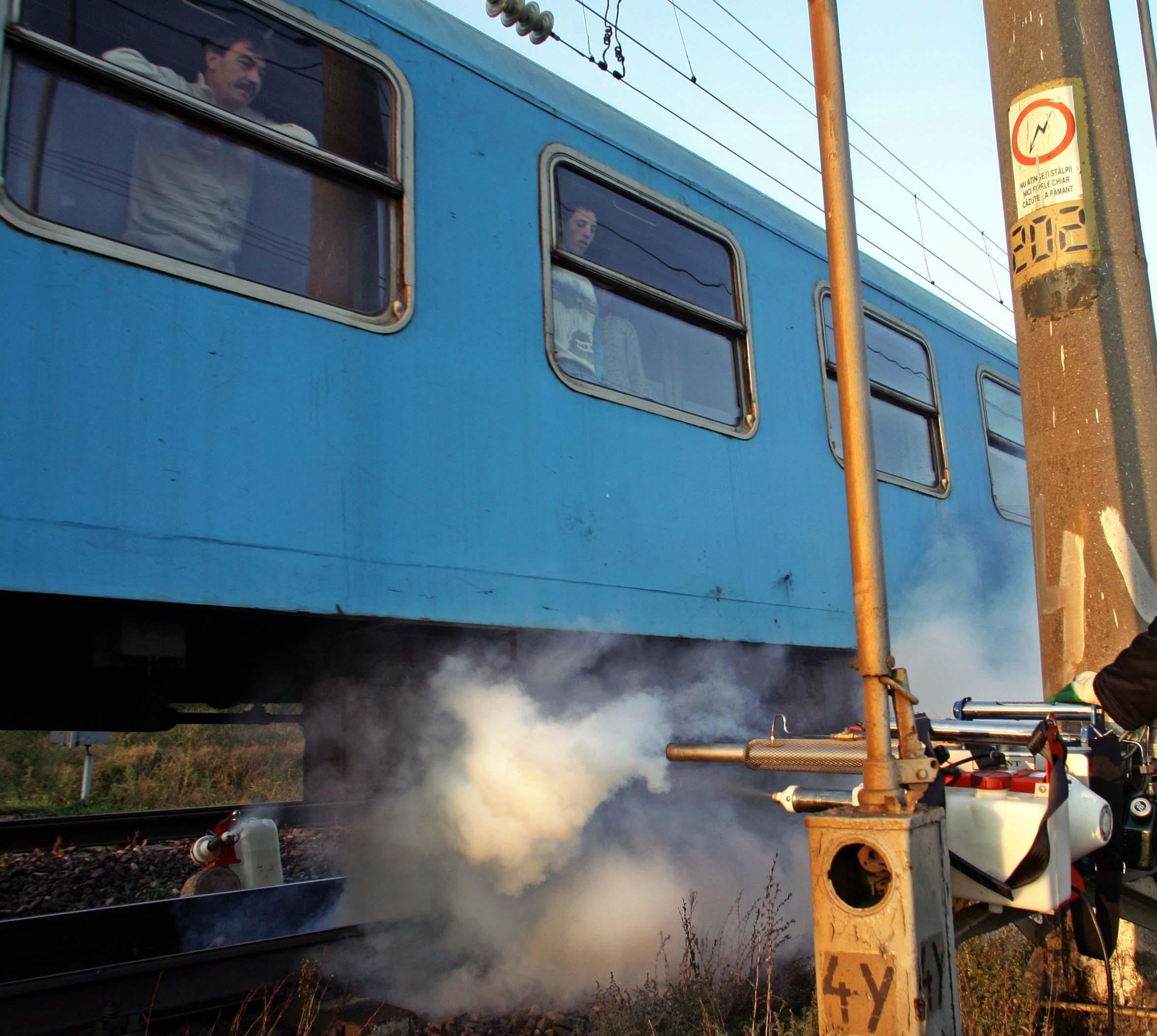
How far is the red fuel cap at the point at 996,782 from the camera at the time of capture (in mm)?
1965

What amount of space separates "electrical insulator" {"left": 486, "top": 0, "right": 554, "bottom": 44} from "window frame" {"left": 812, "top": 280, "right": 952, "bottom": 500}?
1630 mm

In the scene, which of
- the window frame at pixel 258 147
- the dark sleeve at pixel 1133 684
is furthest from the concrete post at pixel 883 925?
the window frame at pixel 258 147

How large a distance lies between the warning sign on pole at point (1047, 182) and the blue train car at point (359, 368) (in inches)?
46.1

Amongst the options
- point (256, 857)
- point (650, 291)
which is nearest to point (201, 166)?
point (650, 291)

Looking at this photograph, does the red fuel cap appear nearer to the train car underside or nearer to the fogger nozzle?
the fogger nozzle

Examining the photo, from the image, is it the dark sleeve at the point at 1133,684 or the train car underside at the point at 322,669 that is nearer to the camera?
the dark sleeve at the point at 1133,684

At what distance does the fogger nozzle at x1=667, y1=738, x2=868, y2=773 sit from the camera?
196 centimetres

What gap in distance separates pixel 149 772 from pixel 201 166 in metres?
10.9

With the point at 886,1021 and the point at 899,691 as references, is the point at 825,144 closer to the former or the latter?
the point at 899,691

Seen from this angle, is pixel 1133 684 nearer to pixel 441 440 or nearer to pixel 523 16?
pixel 441 440

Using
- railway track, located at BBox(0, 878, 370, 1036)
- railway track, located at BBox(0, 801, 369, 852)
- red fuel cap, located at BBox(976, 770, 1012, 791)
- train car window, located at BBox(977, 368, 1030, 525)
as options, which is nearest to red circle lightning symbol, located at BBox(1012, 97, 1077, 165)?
red fuel cap, located at BBox(976, 770, 1012, 791)

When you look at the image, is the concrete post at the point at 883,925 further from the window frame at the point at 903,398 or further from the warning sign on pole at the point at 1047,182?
the window frame at the point at 903,398

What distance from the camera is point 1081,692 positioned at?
2.53 m

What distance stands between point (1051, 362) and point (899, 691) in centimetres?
166
